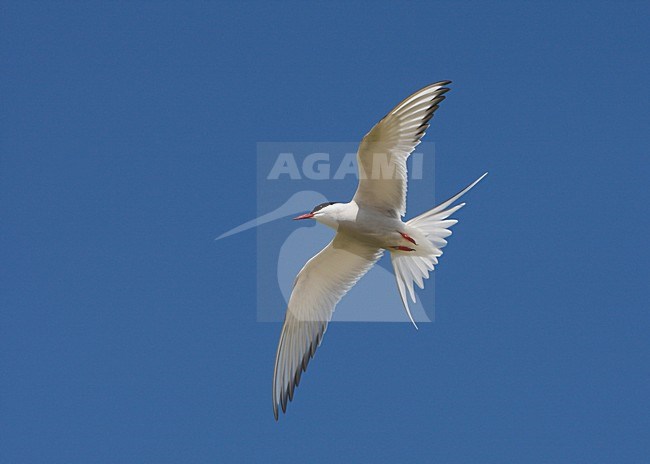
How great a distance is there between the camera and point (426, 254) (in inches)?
360

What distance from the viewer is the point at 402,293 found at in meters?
9.19

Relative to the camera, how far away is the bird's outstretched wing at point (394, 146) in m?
8.28

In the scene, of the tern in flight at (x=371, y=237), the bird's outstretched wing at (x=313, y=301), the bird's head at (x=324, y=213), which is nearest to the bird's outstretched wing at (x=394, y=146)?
the tern in flight at (x=371, y=237)

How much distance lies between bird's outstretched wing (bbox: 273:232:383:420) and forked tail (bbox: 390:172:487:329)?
44 cm

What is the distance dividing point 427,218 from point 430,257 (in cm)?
49

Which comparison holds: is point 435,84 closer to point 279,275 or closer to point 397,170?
point 397,170

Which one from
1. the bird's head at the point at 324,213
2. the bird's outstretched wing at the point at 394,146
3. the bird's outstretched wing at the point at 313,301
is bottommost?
the bird's outstretched wing at the point at 313,301

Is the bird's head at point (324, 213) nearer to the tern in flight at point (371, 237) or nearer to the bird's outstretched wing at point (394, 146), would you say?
the tern in flight at point (371, 237)

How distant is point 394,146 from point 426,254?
134 cm

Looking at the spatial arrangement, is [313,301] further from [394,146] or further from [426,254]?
[394,146]

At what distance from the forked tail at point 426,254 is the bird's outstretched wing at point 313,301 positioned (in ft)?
1.44

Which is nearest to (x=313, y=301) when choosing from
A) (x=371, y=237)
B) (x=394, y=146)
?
(x=371, y=237)

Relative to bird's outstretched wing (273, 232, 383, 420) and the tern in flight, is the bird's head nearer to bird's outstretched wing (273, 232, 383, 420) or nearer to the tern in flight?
the tern in flight

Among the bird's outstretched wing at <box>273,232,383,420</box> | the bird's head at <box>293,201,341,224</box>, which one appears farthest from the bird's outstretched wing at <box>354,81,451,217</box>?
the bird's outstretched wing at <box>273,232,383,420</box>
